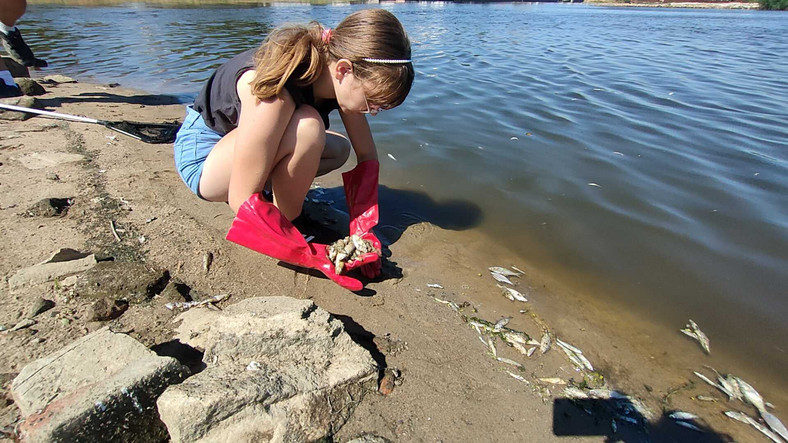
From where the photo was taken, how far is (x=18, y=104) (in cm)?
535

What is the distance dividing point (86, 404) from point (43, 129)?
4.61 m

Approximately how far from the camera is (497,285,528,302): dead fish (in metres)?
2.84

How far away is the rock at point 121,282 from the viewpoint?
89.1 inches

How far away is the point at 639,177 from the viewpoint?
169 inches

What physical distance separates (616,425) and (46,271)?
308 cm

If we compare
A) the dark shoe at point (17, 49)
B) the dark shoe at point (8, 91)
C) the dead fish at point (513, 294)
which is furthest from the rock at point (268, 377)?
the dark shoe at point (17, 49)

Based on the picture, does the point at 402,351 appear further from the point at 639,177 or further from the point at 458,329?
the point at 639,177

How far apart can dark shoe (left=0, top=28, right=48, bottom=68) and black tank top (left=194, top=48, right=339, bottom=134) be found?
21.8 feet

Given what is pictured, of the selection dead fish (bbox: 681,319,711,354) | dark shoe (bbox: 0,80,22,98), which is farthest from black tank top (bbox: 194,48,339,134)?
dark shoe (bbox: 0,80,22,98)

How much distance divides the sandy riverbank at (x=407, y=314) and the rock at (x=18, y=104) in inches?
59.8

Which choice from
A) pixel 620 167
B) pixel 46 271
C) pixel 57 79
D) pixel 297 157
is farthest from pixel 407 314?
pixel 57 79

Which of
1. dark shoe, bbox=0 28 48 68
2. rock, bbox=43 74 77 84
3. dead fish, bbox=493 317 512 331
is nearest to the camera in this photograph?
dead fish, bbox=493 317 512 331

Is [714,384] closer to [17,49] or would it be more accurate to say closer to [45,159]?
[45,159]

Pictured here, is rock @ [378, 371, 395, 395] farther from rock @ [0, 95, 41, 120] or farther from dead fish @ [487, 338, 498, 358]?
rock @ [0, 95, 41, 120]
